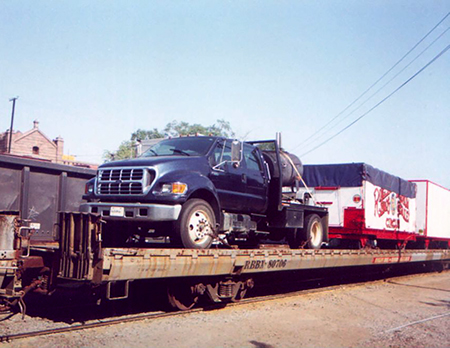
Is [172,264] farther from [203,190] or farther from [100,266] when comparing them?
[203,190]

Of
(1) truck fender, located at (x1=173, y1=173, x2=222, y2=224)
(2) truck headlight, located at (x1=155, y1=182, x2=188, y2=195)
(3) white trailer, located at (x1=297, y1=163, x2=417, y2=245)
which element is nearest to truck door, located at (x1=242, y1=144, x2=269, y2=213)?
(1) truck fender, located at (x1=173, y1=173, x2=222, y2=224)

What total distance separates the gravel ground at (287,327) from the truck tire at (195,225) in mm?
1206

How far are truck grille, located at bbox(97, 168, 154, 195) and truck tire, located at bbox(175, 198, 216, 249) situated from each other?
71 cm

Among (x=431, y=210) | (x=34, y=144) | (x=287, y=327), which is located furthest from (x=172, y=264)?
(x=34, y=144)

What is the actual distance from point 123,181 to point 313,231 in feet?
18.5

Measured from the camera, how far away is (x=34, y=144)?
193ft

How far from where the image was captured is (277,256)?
8930mm

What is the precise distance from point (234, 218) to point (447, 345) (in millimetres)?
3898

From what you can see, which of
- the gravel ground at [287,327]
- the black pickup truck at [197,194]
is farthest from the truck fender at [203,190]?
the gravel ground at [287,327]

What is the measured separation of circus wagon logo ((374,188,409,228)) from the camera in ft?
49.9

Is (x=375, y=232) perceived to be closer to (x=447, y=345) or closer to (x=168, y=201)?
(x=447, y=345)

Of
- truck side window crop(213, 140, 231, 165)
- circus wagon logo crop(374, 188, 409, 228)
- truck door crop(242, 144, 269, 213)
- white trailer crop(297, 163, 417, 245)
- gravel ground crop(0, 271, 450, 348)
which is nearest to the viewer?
gravel ground crop(0, 271, 450, 348)

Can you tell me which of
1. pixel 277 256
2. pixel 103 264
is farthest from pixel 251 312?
pixel 103 264

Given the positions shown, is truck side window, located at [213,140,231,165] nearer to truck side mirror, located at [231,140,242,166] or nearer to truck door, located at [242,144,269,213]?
truck side mirror, located at [231,140,242,166]
